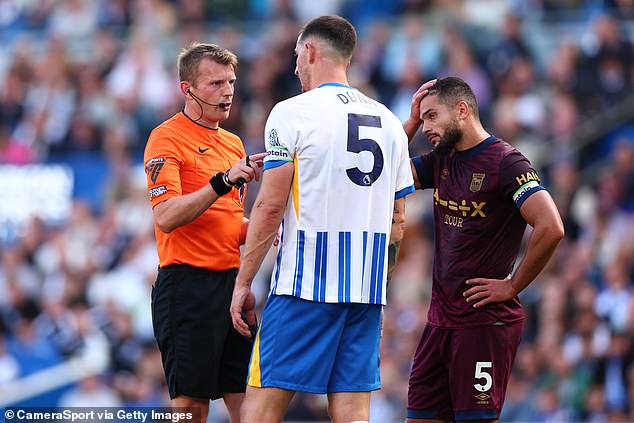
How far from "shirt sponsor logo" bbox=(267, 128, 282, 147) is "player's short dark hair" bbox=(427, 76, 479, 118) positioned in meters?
1.23

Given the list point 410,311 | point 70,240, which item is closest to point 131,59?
point 70,240

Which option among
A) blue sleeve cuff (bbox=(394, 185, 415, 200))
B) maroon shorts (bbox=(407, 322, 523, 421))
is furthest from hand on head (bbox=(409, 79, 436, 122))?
maroon shorts (bbox=(407, 322, 523, 421))

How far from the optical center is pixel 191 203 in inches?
258

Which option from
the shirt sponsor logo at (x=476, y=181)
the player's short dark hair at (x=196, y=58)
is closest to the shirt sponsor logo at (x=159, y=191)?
the player's short dark hair at (x=196, y=58)

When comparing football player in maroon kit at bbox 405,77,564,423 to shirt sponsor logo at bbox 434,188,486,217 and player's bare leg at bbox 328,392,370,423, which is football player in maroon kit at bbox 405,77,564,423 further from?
player's bare leg at bbox 328,392,370,423

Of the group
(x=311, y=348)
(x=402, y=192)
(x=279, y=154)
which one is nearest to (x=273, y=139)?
(x=279, y=154)

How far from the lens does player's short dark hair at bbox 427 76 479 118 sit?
686cm

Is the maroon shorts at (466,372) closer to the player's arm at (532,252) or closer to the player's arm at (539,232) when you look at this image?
the player's arm at (532,252)

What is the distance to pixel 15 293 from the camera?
623 inches

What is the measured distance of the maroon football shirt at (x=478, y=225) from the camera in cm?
673

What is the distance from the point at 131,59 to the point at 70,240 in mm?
3183

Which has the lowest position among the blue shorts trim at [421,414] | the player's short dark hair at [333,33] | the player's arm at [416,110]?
the blue shorts trim at [421,414]

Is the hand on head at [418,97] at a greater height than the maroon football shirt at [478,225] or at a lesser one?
greater

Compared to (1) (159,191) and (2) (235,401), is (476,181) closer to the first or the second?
(1) (159,191)
